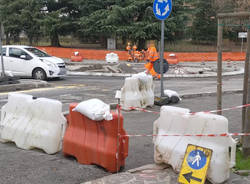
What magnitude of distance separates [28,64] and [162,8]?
8.63 m

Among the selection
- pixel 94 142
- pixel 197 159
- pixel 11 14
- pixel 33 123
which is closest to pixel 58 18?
pixel 11 14

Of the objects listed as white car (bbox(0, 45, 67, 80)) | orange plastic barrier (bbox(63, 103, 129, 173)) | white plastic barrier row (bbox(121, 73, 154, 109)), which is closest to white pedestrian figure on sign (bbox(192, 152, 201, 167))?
orange plastic barrier (bbox(63, 103, 129, 173))

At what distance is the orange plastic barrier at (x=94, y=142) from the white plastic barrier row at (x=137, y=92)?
4014 mm

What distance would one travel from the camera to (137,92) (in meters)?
9.31

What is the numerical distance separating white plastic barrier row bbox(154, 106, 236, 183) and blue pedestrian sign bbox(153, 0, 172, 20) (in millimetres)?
5002

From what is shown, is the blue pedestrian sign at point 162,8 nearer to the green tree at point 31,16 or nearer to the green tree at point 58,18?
the green tree at point 58,18

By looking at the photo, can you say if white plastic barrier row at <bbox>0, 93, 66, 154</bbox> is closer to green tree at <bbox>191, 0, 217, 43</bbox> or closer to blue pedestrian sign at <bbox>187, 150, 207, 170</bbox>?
blue pedestrian sign at <bbox>187, 150, 207, 170</bbox>

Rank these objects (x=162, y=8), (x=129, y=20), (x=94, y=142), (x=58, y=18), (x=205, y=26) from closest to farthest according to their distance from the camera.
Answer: (x=94, y=142) → (x=162, y=8) → (x=129, y=20) → (x=58, y=18) → (x=205, y=26)

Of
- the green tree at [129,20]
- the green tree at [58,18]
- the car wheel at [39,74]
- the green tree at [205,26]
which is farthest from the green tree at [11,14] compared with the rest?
the car wheel at [39,74]

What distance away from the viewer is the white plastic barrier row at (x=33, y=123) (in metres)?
5.39

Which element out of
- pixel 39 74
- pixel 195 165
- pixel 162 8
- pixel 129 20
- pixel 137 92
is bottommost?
pixel 195 165

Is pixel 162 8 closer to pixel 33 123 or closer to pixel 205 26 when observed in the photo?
pixel 33 123

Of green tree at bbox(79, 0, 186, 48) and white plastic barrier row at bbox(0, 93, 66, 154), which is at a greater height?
green tree at bbox(79, 0, 186, 48)

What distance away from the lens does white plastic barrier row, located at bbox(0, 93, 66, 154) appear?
5.39 metres
